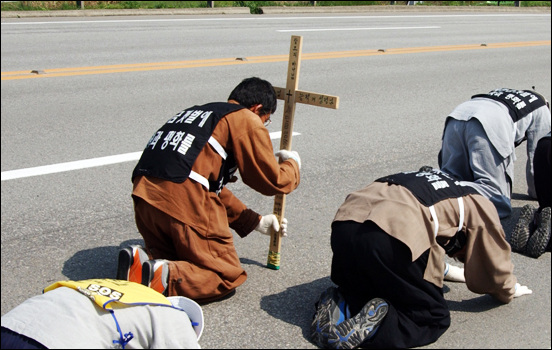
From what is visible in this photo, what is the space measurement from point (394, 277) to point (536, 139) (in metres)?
2.45

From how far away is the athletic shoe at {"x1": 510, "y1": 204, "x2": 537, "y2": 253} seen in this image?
4605 mm

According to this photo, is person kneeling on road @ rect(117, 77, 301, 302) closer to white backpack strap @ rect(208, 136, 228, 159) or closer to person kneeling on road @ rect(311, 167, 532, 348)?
white backpack strap @ rect(208, 136, 228, 159)

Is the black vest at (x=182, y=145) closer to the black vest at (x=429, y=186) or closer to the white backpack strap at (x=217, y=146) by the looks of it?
the white backpack strap at (x=217, y=146)

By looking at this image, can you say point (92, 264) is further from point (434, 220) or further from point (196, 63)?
point (196, 63)

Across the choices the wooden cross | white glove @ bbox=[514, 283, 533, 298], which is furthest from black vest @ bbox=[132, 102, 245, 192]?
white glove @ bbox=[514, 283, 533, 298]

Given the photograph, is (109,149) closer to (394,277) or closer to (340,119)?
(340,119)

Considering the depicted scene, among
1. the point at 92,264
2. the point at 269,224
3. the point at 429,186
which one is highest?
the point at 429,186

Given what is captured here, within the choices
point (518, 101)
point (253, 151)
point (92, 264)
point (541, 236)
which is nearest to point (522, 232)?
point (541, 236)

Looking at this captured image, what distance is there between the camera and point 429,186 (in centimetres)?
350

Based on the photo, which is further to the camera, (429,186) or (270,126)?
(270,126)

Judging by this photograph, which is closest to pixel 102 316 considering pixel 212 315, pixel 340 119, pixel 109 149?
Result: pixel 212 315

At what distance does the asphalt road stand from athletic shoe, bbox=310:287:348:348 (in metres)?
0.10

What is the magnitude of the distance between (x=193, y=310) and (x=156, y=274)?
1.19 feet

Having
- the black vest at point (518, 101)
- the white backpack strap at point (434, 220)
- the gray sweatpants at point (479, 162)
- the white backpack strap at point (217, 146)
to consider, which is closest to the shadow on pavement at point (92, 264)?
the white backpack strap at point (217, 146)
